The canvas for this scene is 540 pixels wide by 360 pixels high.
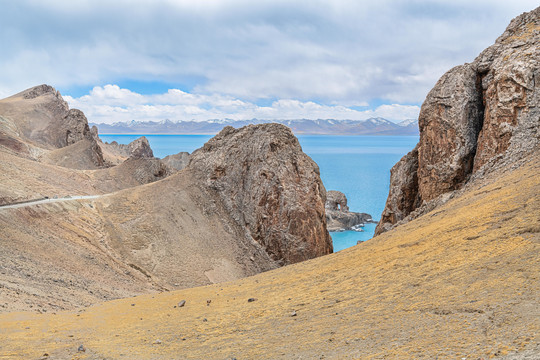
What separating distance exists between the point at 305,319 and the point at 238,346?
7.08 ft

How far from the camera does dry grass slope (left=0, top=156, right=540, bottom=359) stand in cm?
802

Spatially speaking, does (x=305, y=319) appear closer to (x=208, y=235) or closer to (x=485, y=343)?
(x=485, y=343)

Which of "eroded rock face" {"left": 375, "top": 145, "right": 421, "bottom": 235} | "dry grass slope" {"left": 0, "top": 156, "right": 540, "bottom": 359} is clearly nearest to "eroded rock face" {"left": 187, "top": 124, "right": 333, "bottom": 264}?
"eroded rock face" {"left": 375, "top": 145, "right": 421, "bottom": 235}

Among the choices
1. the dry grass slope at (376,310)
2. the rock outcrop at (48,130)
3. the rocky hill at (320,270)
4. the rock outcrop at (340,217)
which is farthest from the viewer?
the rock outcrop at (340,217)

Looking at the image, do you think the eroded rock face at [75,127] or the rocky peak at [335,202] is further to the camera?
the eroded rock face at [75,127]

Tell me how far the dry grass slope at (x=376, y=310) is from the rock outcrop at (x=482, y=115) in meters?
4.94

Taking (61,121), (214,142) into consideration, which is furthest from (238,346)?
(61,121)

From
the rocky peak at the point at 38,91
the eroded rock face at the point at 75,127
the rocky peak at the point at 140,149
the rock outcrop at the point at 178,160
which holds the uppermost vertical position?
the rocky peak at the point at 38,91

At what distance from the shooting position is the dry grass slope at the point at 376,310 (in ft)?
26.3

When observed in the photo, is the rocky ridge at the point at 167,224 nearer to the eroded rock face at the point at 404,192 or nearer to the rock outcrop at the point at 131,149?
the eroded rock face at the point at 404,192

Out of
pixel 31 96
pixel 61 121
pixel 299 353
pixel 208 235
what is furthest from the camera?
pixel 31 96

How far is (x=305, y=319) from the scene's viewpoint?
1143 centimetres

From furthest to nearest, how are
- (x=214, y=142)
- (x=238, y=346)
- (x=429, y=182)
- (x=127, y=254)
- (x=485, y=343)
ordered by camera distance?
1. (x=214, y=142)
2. (x=127, y=254)
3. (x=429, y=182)
4. (x=238, y=346)
5. (x=485, y=343)

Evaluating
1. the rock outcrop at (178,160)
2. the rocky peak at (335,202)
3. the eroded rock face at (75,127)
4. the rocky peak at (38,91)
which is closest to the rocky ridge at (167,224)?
the eroded rock face at (75,127)
